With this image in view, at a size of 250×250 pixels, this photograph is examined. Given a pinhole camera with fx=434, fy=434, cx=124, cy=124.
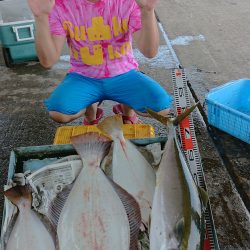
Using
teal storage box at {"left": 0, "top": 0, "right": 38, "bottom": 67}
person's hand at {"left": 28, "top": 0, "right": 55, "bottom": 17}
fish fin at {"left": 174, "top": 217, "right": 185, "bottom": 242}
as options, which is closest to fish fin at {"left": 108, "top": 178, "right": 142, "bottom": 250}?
fish fin at {"left": 174, "top": 217, "right": 185, "bottom": 242}

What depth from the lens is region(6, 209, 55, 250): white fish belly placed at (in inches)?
73.0

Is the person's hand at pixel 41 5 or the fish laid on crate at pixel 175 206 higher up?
the person's hand at pixel 41 5

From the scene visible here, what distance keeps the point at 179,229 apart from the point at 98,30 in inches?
59.2

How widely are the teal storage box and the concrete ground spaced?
114 millimetres

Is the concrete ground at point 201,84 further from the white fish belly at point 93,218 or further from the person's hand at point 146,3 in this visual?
the person's hand at point 146,3

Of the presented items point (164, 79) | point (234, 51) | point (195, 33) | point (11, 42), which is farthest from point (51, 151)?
point (195, 33)

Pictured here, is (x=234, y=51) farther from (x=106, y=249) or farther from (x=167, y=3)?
(x=106, y=249)

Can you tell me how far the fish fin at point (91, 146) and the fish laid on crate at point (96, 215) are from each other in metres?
0.01

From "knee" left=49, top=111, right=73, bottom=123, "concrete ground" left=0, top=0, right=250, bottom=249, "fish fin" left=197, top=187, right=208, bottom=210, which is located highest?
"fish fin" left=197, top=187, right=208, bottom=210

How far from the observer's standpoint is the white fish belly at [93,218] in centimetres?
185

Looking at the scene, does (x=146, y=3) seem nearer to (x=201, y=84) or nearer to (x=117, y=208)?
(x=117, y=208)

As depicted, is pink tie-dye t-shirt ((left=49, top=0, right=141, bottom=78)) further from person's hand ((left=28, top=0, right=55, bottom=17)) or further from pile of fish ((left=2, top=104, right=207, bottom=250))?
pile of fish ((left=2, top=104, right=207, bottom=250))

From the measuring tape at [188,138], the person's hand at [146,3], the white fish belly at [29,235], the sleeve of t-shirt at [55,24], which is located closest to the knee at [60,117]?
the sleeve of t-shirt at [55,24]

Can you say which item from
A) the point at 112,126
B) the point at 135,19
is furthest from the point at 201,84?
the point at 112,126
